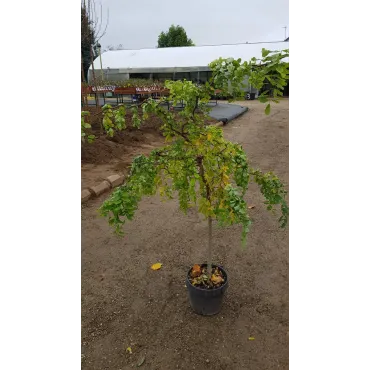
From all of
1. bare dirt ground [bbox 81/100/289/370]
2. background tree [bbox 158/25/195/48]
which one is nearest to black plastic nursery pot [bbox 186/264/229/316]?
bare dirt ground [bbox 81/100/289/370]

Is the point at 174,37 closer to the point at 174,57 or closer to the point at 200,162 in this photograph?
the point at 174,57

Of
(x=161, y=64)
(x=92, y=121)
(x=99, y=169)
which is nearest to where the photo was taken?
(x=99, y=169)

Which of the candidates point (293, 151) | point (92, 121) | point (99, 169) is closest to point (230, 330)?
point (293, 151)

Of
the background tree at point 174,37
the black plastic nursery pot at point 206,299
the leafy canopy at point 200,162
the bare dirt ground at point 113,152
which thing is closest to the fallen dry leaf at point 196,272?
the black plastic nursery pot at point 206,299

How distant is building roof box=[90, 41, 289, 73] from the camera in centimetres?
2359

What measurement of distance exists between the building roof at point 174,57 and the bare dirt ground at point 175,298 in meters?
21.2

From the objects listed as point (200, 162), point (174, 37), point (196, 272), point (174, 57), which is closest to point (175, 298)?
point (196, 272)

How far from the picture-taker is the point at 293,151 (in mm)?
840

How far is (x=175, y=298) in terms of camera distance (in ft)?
8.70

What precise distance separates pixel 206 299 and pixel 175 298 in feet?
1.33

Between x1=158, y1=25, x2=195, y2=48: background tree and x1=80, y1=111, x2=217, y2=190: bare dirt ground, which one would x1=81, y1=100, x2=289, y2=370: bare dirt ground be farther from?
x1=158, y1=25, x2=195, y2=48: background tree

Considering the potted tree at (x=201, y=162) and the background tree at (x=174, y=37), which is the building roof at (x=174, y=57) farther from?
the potted tree at (x=201, y=162)

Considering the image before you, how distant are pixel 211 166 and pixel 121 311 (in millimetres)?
1472
